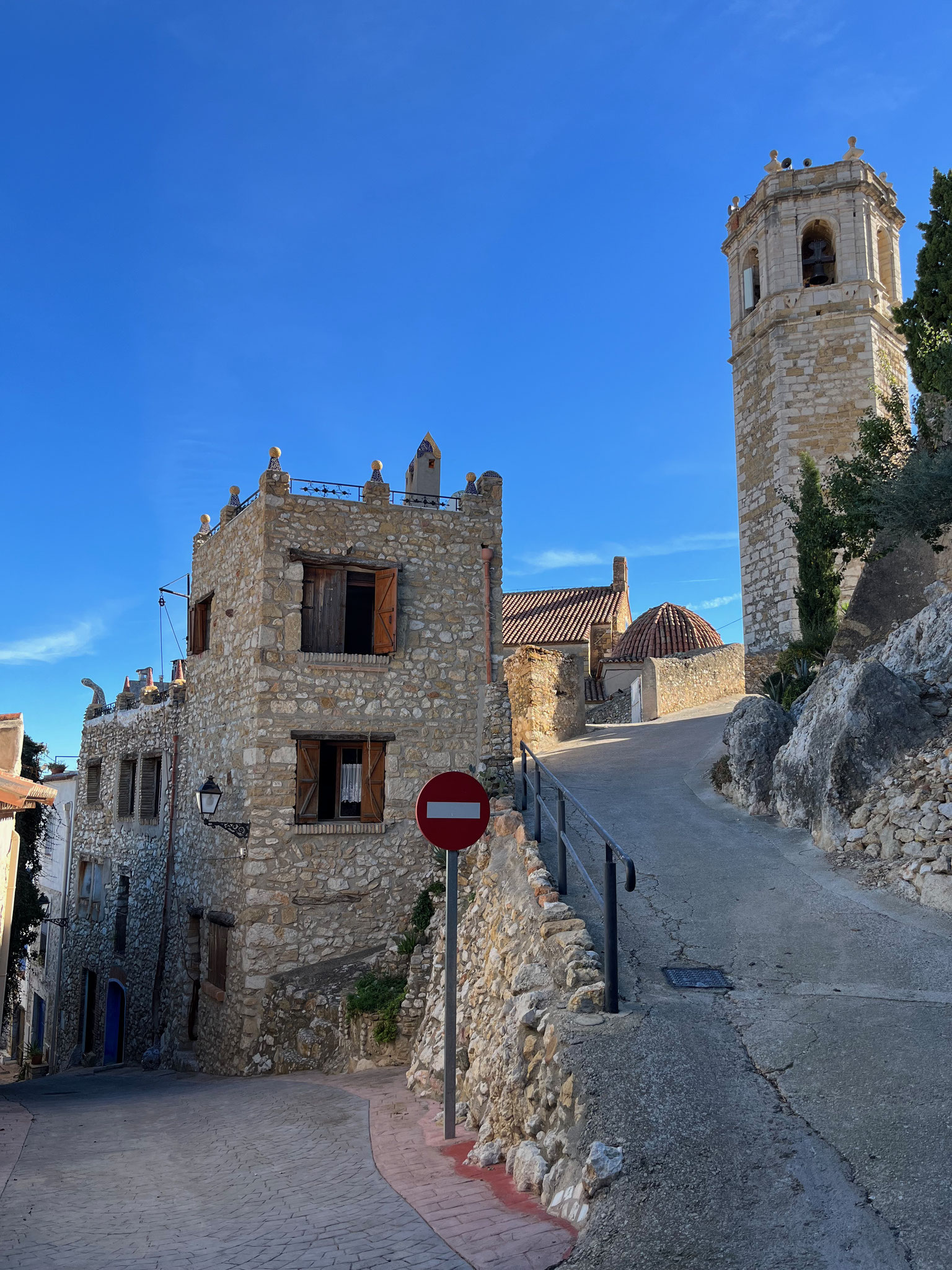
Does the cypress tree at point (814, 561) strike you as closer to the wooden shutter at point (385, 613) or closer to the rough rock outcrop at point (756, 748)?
the rough rock outcrop at point (756, 748)

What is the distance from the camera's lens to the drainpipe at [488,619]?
14477 millimetres

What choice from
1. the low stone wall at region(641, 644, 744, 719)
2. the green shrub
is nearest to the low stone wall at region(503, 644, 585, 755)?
the low stone wall at region(641, 644, 744, 719)

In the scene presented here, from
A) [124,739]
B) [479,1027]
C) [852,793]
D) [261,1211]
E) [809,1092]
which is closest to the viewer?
[809,1092]

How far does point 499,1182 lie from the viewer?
516 centimetres

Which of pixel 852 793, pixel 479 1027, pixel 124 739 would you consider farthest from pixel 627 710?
pixel 479 1027

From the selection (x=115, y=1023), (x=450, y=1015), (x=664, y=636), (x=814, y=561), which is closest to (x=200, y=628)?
(x=115, y=1023)

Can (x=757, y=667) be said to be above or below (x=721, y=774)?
above

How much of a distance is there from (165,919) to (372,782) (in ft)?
18.0

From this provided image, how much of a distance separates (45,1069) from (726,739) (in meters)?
19.9

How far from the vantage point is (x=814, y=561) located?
20.2 m

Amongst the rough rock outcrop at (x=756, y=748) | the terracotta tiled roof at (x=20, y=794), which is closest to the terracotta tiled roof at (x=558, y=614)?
the rough rock outcrop at (x=756, y=748)

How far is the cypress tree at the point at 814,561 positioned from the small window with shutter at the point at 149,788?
13.7 m

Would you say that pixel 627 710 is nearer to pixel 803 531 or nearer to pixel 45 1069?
pixel 803 531

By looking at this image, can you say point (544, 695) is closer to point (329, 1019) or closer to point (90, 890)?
point (329, 1019)
